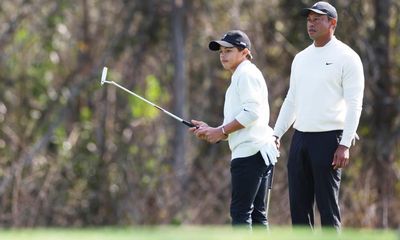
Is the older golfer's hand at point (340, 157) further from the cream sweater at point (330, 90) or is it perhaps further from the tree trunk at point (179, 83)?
the tree trunk at point (179, 83)

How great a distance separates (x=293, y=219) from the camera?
9.59 metres

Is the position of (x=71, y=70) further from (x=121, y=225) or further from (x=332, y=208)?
(x=332, y=208)

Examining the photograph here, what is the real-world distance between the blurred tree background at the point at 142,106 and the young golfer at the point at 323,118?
28.6 feet

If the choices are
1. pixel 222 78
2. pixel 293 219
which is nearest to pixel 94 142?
pixel 222 78

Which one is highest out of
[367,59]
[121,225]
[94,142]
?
[367,59]

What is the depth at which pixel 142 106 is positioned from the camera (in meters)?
20.5

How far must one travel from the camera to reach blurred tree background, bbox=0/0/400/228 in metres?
18.6

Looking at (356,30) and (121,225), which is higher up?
(356,30)

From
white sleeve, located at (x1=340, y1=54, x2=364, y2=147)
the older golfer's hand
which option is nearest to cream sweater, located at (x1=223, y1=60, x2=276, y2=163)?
the older golfer's hand

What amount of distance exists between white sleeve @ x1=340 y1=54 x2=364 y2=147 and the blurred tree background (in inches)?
352

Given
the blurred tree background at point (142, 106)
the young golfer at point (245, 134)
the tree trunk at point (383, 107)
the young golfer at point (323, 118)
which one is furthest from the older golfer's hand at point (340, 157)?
the tree trunk at point (383, 107)

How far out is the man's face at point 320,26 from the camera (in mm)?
9469

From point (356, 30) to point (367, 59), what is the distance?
48cm

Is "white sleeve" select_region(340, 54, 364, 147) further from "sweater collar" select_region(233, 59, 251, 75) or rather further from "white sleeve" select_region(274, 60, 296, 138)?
"sweater collar" select_region(233, 59, 251, 75)
